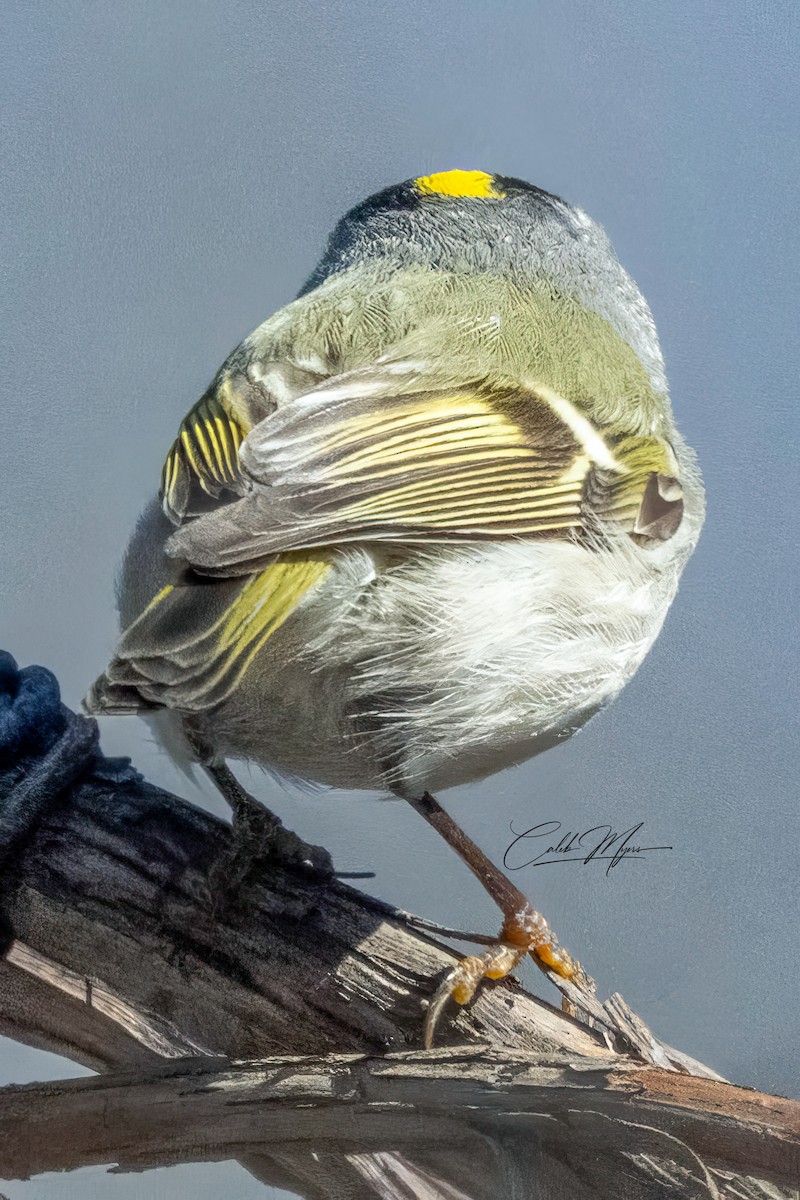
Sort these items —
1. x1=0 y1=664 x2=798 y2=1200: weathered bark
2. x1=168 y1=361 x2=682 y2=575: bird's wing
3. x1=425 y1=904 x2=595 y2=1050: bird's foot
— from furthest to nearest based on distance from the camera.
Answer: x1=425 y1=904 x2=595 y2=1050: bird's foot < x1=0 y1=664 x2=798 y2=1200: weathered bark < x1=168 y1=361 x2=682 y2=575: bird's wing

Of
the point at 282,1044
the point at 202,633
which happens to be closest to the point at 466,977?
the point at 282,1044

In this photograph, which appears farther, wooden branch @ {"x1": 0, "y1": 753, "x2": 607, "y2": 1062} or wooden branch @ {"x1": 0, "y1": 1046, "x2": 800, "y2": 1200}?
wooden branch @ {"x1": 0, "y1": 753, "x2": 607, "y2": 1062}

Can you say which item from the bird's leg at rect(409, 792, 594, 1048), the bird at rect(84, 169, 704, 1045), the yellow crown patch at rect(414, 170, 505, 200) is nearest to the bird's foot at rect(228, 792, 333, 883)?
the bird at rect(84, 169, 704, 1045)

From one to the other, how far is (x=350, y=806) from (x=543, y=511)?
388 millimetres

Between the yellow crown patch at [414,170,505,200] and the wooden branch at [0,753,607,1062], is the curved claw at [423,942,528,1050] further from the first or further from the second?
the yellow crown patch at [414,170,505,200]

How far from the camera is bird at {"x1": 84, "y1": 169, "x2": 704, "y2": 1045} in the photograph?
0.83 m

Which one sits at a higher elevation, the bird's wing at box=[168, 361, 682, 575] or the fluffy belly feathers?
the bird's wing at box=[168, 361, 682, 575]

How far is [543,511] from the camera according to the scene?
3.09 ft

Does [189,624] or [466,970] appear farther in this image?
[466,970]

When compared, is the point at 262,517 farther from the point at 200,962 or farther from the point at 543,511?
the point at 200,962

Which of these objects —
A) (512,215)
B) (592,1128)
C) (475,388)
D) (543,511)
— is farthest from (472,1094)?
(512,215)

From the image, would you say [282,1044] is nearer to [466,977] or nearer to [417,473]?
[466,977]
